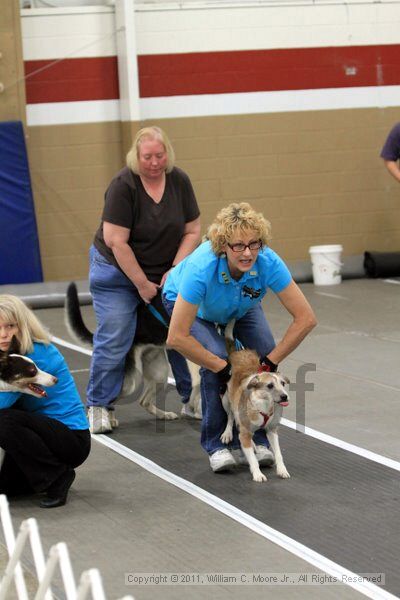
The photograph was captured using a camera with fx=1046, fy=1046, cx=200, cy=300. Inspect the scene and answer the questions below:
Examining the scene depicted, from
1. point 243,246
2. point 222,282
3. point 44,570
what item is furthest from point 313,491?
point 44,570

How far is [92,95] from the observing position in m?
10.2

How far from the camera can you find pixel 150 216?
210 inches

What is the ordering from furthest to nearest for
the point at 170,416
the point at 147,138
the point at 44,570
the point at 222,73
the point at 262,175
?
1. the point at 262,175
2. the point at 222,73
3. the point at 170,416
4. the point at 147,138
5. the point at 44,570

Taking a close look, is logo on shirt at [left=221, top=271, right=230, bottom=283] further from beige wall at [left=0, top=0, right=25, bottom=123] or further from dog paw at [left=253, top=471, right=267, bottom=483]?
beige wall at [left=0, top=0, right=25, bottom=123]

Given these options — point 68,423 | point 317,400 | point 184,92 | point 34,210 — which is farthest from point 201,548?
point 184,92

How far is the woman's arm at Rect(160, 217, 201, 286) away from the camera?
5.43 m

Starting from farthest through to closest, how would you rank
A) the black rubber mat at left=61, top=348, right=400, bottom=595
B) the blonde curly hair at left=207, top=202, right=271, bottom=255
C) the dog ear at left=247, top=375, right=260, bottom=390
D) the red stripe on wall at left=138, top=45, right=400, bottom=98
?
the red stripe on wall at left=138, top=45, right=400, bottom=98, the dog ear at left=247, top=375, right=260, bottom=390, the blonde curly hair at left=207, top=202, right=271, bottom=255, the black rubber mat at left=61, top=348, right=400, bottom=595

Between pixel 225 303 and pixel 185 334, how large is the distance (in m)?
0.24

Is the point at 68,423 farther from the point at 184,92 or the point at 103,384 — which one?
the point at 184,92

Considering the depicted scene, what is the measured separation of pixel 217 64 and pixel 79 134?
1540 mm

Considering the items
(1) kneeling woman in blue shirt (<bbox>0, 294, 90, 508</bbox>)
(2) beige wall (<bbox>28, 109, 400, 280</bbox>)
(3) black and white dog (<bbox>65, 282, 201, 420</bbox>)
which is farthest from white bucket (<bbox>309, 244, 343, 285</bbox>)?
(1) kneeling woman in blue shirt (<bbox>0, 294, 90, 508</bbox>)

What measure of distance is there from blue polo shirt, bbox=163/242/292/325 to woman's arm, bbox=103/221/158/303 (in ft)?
2.06

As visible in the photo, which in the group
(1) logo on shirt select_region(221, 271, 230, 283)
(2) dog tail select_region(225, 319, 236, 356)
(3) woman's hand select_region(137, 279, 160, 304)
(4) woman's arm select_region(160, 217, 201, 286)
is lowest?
(2) dog tail select_region(225, 319, 236, 356)

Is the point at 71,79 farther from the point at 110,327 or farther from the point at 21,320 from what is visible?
the point at 21,320
